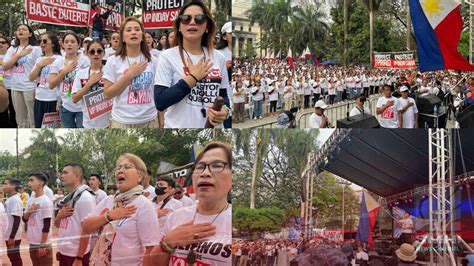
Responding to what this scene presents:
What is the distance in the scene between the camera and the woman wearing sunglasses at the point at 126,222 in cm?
480

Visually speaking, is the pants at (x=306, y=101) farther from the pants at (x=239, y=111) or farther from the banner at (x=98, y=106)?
the banner at (x=98, y=106)

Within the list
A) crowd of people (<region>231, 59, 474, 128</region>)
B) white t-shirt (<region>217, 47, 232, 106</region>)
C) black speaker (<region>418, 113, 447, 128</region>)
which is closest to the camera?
white t-shirt (<region>217, 47, 232, 106</region>)

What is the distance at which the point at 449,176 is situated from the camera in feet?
16.1

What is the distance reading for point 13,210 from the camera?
190 inches

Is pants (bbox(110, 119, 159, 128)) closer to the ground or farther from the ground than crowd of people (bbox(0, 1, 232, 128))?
closer to the ground

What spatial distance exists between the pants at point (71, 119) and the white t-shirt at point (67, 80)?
0.11ft

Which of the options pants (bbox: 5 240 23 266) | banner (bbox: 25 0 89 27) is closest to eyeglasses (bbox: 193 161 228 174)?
pants (bbox: 5 240 23 266)

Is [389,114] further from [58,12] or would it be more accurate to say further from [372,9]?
[58,12]

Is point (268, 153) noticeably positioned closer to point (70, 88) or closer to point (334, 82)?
point (334, 82)

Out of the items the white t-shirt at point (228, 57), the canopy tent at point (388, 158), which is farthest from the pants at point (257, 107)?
the canopy tent at point (388, 158)

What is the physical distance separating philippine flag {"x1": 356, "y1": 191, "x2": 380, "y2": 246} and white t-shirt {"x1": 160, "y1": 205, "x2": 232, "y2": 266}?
3.11 feet

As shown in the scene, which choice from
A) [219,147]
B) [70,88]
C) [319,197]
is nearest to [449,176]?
[319,197]

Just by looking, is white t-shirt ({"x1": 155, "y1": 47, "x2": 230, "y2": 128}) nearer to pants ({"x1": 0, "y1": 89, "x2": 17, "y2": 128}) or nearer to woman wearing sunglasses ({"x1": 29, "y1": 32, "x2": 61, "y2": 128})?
woman wearing sunglasses ({"x1": 29, "y1": 32, "x2": 61, "y2": 128})

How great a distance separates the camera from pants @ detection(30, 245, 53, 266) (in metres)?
4.85
